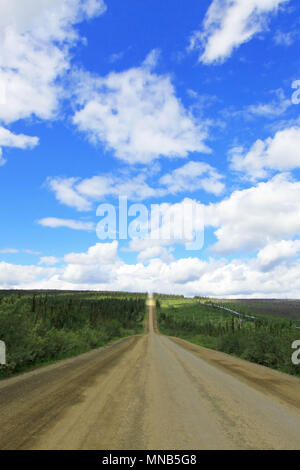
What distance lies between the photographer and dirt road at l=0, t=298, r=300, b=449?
13.7 feet

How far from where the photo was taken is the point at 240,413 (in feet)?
18.7

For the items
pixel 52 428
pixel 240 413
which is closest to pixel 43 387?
pixel 52 428

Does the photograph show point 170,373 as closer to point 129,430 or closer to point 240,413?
point 240,413

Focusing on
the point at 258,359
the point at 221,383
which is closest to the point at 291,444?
the point at 221,383

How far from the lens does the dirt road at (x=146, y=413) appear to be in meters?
4.19

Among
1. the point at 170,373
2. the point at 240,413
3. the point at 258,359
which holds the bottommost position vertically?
the point at 258,359

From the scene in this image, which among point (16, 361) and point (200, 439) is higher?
point (200, 439)

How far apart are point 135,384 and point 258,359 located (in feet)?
38.5

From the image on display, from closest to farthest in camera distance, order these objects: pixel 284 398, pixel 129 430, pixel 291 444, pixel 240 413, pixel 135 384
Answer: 1. pixel 291 444
2. pixel 129 430
3. pixel 240 413
4. pixel 284 398
5. pixel 135 384

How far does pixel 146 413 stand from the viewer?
5590 millimetres

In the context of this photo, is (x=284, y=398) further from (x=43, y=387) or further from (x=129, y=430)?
(x=43, y=387)
